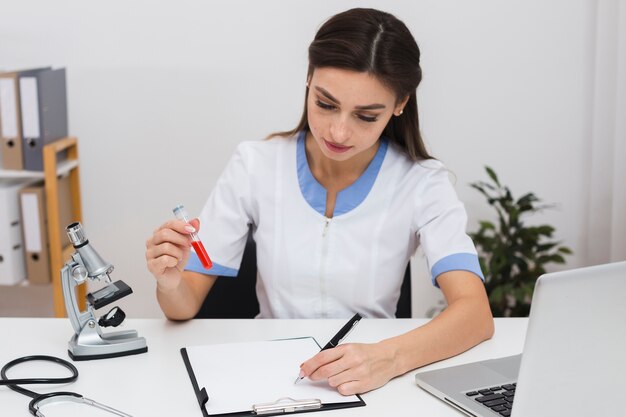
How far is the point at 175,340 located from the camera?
1.43 meters

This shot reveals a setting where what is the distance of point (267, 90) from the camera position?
2852 mm

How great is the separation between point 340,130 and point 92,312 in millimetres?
556

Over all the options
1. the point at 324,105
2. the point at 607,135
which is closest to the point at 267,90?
the point at 607,135

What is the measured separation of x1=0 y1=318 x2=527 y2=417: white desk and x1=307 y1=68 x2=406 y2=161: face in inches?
13.6

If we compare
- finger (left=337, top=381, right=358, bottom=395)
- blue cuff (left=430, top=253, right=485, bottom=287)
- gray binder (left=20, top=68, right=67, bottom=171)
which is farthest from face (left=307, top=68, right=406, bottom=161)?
gray binder (left=20, top=68, right=67, bottom=171)

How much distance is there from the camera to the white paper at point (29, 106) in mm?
2566

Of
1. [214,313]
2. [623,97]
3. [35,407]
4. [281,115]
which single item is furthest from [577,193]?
[35,407]

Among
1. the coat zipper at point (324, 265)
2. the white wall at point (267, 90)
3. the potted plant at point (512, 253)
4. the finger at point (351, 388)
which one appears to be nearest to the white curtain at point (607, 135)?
the white wall at point (267, 90)

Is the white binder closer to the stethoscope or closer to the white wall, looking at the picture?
the white wall

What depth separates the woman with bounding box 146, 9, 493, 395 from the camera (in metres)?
1.52

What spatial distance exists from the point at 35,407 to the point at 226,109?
1855 mm

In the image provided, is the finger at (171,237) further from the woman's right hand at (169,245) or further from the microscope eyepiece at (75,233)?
the microscope eyepiece at (75,233)

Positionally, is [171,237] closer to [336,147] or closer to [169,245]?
[169,245]

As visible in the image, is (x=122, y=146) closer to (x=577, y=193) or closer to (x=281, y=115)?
(x=281, y=115)
